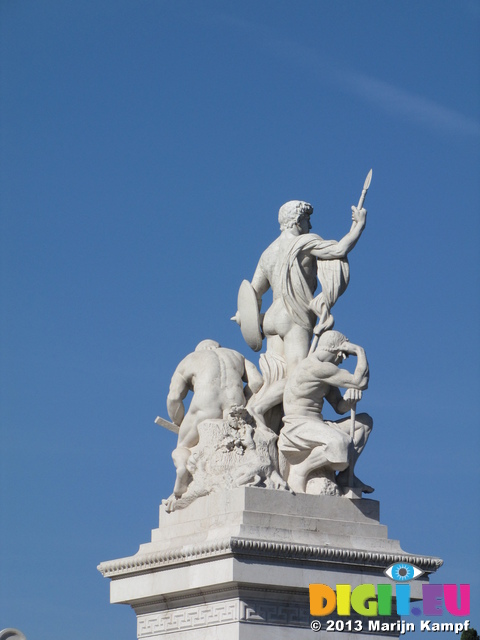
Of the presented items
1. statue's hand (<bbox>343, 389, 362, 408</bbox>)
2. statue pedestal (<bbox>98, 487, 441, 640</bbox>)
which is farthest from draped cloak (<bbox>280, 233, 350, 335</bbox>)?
statue pedestal (<bbox>98, 487, 441, 640</bbox>)

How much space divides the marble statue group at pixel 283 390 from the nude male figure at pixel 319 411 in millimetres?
13

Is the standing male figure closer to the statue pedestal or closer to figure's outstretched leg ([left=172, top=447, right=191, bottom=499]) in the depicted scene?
figure's outstretched leg ([left=172, top=447, right=191, bottom=499])

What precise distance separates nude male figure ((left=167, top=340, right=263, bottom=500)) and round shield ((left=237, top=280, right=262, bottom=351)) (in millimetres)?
264

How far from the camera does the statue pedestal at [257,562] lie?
20188mm

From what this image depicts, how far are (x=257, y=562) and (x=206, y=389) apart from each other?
287cm

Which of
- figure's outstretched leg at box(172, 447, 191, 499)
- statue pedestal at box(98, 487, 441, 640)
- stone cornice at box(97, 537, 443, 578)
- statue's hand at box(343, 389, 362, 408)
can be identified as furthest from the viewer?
figure's outstretched leg at box(172, 447, 191, 499)

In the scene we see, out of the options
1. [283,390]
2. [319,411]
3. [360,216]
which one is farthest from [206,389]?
[360,216]

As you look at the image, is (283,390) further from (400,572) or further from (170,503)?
(400,572)

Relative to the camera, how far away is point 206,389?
72.8 feet

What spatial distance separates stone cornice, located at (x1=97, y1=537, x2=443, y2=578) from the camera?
20.0 metres

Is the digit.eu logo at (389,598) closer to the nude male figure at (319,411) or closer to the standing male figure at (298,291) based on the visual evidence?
the nude male figure at (319,411)

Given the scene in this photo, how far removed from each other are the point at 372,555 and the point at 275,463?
1648mm

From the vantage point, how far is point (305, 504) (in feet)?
68.5

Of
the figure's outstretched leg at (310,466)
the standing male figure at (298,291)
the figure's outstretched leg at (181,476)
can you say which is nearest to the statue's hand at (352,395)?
the figure's outstretched leg at (310,466)
